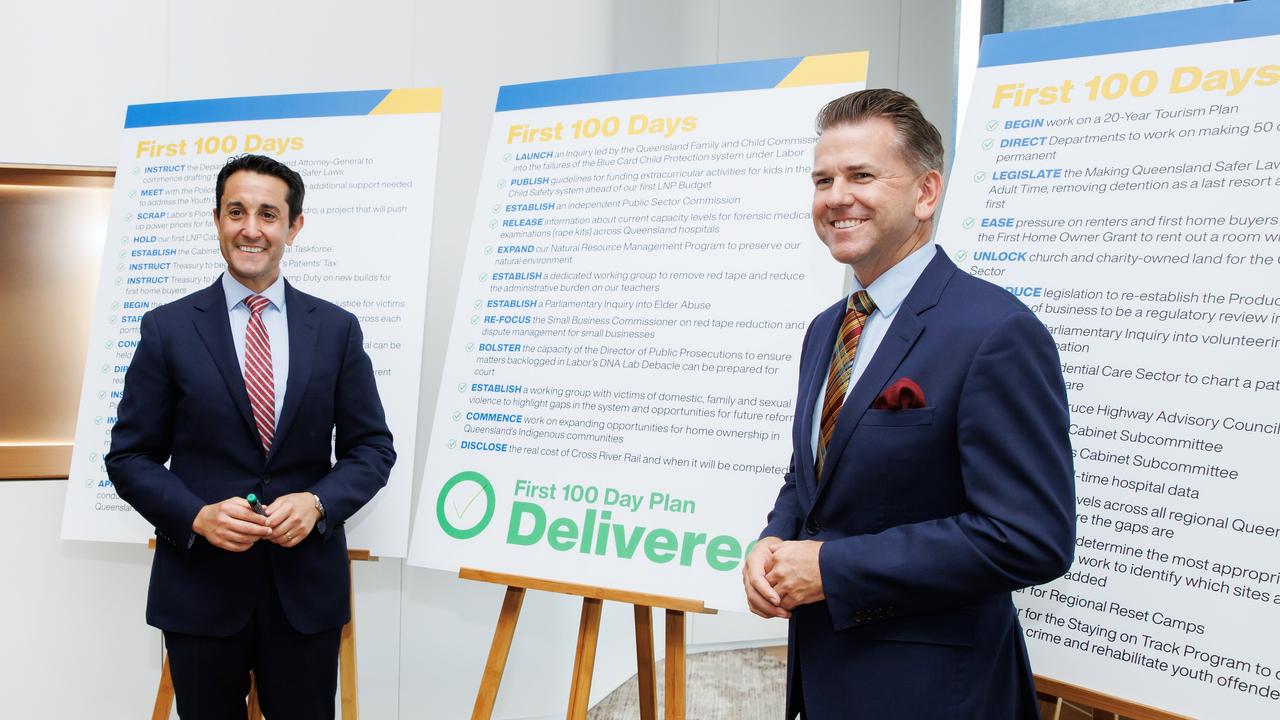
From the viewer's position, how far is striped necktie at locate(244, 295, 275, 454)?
1990 mm

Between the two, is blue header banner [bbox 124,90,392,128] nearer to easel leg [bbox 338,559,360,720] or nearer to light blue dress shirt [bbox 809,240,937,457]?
easel leg [bbox 338,559,360,720]

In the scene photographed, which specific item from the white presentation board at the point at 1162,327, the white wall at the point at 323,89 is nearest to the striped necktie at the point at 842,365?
the white presentation board at the point at 1162,327

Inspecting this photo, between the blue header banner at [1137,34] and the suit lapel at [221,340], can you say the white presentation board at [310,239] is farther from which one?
the blue header banner at [1137,34]

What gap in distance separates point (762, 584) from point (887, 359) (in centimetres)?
40

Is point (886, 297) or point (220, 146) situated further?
point (220, 146)

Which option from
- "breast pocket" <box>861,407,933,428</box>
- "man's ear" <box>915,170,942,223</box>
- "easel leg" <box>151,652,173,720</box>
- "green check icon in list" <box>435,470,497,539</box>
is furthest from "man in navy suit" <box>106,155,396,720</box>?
"man's ear" <box>915,170,942,223</box>

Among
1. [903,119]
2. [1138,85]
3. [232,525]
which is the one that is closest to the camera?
[903,119]

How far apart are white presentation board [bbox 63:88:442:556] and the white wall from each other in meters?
0.73

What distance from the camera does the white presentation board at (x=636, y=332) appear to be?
202 cm

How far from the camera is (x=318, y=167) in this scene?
105 inches

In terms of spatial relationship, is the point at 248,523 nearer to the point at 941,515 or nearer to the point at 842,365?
the point at 842,365

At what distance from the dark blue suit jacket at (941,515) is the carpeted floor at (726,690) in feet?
8.25

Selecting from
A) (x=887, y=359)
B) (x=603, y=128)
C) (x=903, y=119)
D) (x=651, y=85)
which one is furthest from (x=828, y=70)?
(x=887, y=359)

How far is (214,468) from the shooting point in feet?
6.49
